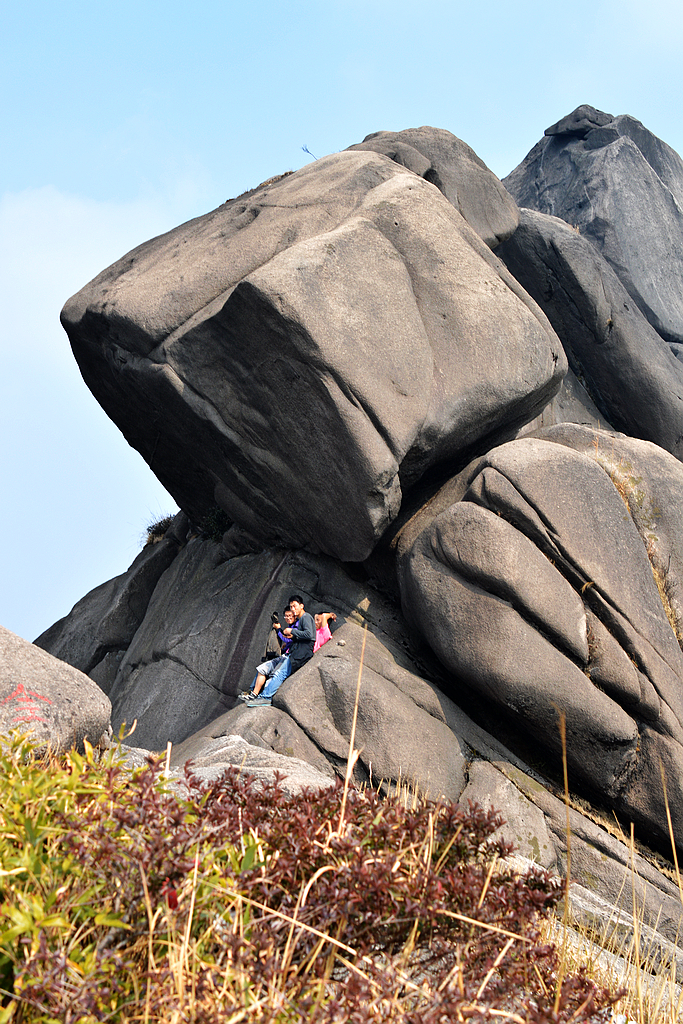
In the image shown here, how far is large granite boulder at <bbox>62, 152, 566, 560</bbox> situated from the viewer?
1034 cm

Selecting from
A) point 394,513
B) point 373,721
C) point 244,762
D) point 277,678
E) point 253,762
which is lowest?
point 373,721

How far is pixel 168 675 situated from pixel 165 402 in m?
4.75

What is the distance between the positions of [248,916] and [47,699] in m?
4.33

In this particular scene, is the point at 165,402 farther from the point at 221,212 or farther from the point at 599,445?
the point at 599,445

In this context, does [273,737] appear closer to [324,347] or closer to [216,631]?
[216,631]

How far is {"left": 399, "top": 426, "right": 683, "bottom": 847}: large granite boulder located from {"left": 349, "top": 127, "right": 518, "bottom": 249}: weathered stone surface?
691 cm

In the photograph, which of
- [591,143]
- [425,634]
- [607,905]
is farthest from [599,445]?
[591,143]

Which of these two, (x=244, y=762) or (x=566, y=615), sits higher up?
(x=244, y=762)

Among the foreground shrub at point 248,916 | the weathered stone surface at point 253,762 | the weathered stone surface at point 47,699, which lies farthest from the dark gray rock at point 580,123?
the foreground shrub at point 248,916

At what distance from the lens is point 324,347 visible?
1007 centimetres

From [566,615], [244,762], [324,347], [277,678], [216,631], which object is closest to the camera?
[244,762]

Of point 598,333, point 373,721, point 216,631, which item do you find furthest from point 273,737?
point 598,333

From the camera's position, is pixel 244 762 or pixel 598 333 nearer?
pixel 244 762

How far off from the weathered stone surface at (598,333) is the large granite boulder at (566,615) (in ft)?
23.3
